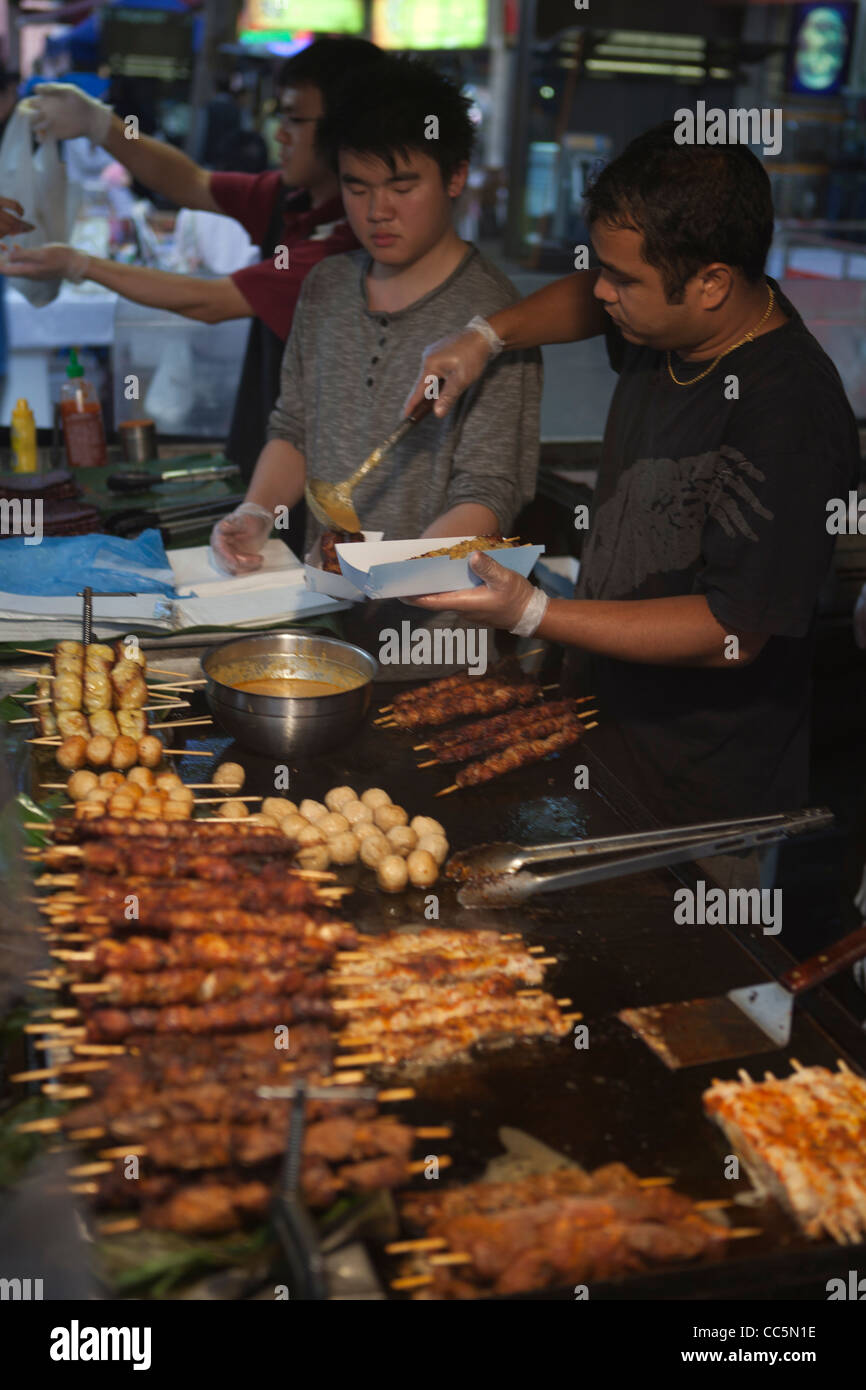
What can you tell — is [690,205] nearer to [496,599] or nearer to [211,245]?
[496,599]

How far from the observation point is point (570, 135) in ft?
28.0

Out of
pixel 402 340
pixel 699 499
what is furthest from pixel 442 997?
pixel 402 340

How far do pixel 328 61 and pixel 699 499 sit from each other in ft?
9.50

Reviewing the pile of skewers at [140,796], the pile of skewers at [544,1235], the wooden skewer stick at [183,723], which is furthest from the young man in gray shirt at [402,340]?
the pile of skewers at [544,1235]

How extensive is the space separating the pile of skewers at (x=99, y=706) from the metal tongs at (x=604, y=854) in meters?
0.99

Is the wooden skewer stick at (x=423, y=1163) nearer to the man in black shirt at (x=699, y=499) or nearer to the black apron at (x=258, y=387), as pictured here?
the man in black shirt at (x=699, y=499)

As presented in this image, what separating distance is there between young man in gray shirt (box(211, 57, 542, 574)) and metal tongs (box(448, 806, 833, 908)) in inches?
58.2

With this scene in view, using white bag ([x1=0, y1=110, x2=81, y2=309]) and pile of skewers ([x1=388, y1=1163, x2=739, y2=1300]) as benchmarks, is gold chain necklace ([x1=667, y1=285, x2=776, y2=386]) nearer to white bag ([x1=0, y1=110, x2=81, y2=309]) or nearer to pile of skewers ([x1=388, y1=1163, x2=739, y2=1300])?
pile of skewers ([x1=388, y1=1163, x2=739, y2=1300])

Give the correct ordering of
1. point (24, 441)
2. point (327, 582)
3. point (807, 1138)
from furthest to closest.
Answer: point (24, 441), point (327, 582), point (807, 1138)

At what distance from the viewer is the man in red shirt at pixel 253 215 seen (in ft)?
15.7

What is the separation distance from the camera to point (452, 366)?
3.62 meters

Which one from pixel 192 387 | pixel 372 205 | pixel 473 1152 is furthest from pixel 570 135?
pixel 473 1152

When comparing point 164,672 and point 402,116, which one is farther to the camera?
point 402,116

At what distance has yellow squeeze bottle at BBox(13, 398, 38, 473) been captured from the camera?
5.48 metres
